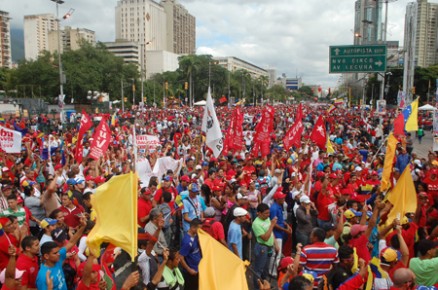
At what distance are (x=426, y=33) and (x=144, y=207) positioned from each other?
9101 cm

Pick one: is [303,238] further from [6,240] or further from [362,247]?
[6,240]

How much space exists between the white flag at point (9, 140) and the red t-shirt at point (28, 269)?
5.93 metres

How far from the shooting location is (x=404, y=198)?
18.0 feet

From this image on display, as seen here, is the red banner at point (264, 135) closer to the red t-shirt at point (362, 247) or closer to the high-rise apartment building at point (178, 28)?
the red t-shirt at point (362, 247)

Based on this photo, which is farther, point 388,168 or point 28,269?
point 388,168

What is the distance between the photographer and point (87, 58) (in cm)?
5706

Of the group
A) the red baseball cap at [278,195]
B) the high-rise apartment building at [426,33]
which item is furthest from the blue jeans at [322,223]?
the high-rise apartment building at [426,33]

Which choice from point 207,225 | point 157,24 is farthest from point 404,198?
point 157,24

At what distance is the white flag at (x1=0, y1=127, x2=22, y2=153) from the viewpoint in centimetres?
909

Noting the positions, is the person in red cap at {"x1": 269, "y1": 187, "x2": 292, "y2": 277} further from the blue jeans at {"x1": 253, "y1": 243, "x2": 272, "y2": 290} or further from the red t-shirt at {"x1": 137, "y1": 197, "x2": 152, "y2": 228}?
the red t-shirt at {"x1": 137, "y1": 197, "x2": 152, "y2": 228}

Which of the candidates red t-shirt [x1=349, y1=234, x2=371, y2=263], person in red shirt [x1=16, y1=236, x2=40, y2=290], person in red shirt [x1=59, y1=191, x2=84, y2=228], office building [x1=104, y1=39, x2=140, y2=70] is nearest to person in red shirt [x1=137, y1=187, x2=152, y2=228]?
person in red shirt [x1=59, y1=191, x2=84, y2=228]

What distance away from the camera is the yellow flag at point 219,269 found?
318cm

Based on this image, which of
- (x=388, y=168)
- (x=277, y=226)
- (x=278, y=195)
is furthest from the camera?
(x=388, y=168)

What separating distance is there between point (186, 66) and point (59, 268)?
3181 inches
